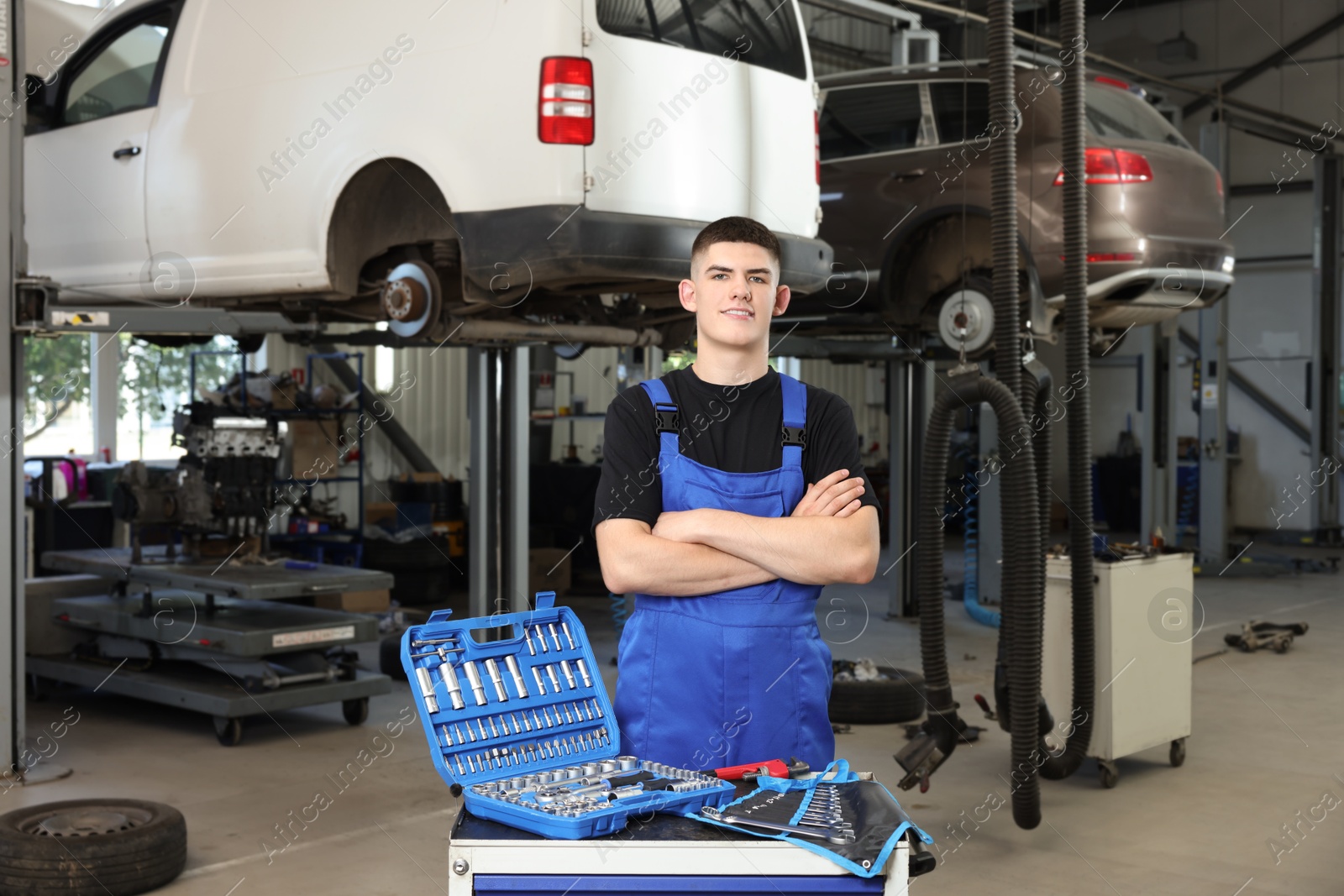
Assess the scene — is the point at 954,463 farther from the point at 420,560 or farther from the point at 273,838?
the point at 273,838

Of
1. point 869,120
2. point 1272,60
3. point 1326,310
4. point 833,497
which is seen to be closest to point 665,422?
point 833,497

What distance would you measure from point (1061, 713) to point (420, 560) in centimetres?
517

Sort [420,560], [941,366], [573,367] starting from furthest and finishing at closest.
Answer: [573,367] < [941,366] < [420,560]

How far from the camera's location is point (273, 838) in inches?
156

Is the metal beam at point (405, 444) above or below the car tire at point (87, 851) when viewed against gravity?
above

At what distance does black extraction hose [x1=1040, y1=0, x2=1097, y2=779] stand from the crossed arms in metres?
2.22

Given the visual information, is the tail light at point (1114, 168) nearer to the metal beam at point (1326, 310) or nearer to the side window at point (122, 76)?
the side window at point (122, 76)

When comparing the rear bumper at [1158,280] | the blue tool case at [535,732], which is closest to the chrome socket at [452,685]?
the blue tool case at [535,732]

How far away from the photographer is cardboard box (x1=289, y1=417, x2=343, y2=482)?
911 cm

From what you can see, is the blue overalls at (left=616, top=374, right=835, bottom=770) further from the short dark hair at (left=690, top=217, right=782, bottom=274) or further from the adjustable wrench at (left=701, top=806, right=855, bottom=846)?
the adjustable wrench at (left=701, top=806, right=855, bottom=846)

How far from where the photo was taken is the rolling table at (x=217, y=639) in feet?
17.0

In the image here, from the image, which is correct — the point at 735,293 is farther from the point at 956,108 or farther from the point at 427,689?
the point at 956,108

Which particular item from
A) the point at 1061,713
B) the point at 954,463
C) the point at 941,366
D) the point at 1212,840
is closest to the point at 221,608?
the point at 1061,713

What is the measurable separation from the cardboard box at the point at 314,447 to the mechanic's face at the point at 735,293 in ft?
24.3
